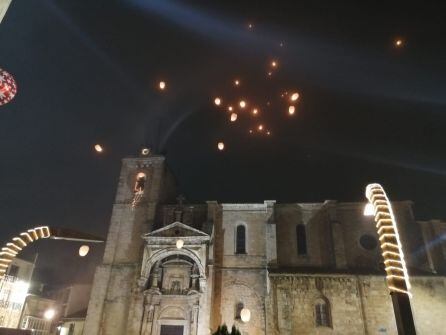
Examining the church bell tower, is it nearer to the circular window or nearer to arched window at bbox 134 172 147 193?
arched window at bbox 134 172 147 193

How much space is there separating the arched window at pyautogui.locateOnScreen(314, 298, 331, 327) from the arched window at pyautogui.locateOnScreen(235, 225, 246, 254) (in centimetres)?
682

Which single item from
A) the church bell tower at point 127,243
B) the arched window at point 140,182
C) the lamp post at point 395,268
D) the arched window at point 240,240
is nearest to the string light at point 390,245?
the lamp post at point 395,268

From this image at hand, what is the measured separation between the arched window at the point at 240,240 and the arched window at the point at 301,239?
15.3 feet

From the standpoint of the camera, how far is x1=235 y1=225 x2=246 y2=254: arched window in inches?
1022

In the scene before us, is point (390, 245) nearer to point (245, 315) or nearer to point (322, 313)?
→ point (245, 315)

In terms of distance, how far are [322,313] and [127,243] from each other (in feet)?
54.6

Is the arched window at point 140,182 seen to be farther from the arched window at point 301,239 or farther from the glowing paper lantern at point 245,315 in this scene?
the arched window at point 301,239

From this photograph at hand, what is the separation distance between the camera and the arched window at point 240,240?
85.2ft

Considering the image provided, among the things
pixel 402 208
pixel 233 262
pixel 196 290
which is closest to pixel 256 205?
pixel 233 262

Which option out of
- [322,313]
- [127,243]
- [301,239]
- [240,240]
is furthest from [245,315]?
[127,243]

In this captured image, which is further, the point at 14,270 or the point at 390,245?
the point at 14,270

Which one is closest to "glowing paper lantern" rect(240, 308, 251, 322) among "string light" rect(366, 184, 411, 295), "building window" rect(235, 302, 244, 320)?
"building window" rect(235, 302, 244, 320)

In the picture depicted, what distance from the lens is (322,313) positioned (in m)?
22.5

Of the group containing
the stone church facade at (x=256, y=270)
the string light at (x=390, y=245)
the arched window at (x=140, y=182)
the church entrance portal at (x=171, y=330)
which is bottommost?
the church entrance portal at (x=171, y=330)
